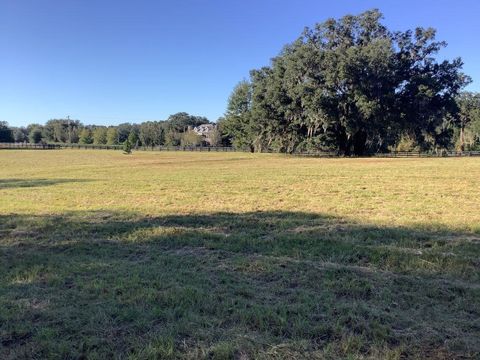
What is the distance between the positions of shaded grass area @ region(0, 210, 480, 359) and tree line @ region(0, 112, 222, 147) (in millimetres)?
107330

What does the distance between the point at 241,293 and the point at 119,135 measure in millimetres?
151390

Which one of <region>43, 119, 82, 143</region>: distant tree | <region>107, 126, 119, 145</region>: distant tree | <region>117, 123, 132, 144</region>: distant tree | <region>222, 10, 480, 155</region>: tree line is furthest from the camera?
<region>43, 119, 82, 143</region>: distant tree

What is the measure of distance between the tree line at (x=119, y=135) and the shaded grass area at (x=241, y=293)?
107 metres

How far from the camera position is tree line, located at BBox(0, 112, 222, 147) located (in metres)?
124

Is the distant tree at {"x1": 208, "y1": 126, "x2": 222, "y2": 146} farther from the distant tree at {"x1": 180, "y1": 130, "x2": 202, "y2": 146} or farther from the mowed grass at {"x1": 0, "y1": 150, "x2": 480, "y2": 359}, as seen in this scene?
the mowed grass at {"x1": 0, "y1": 150, "x2": 480, "y2": 359}

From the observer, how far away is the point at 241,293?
454cm

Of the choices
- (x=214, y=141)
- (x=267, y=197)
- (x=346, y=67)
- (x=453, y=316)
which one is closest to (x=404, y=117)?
(x=346, y=67)

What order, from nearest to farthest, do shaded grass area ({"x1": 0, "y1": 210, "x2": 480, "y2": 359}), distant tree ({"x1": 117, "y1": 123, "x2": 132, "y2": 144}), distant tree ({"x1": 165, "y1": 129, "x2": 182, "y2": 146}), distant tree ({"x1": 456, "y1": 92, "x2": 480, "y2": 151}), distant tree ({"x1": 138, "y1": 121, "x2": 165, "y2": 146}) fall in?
shaded grass area ({"x1": 0, "y1": 210, "x2": 480, "y2": 359}), distant tree ({"x1": 456, "y1": 92, "x2": 480, "y2": 151}), distant tree ({"x1": 165, "y1": 129, "x2": 182, "y2": 146}), distant tree ({"x1": 138, "y1": 121, "x2": 165, "y2": 146}), distant tree ({"x1": 117, "y1": 123, "x2": 132, "y2": 144})

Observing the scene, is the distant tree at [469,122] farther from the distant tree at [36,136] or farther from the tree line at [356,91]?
the distant tree at [36,136]

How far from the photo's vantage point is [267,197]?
12.6m

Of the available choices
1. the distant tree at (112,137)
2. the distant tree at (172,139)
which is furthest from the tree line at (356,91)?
the distant tree at (112,137)

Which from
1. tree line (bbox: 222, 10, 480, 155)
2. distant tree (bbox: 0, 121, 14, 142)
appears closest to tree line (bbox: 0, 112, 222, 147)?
distant tree (bbox: 0, 121, 14, 142)

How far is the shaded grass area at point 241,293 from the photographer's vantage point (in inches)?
133

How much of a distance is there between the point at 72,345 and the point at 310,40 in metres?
46.1
